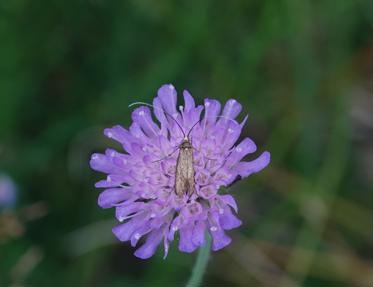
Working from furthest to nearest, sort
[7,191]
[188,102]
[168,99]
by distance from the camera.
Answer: [7,191]
[168,99]
[188,102]

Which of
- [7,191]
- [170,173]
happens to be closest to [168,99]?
[170,173]

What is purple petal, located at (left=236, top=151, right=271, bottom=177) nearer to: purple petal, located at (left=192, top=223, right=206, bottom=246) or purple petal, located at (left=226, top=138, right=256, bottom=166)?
purple petal, located at (left=226, top=138, right=256, bottom=166)

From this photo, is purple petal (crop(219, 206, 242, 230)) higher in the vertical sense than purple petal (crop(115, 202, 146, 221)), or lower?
higher

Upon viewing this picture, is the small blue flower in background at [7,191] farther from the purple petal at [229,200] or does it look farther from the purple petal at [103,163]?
the purple petal at [229,200]

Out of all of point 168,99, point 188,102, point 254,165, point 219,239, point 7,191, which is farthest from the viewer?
point 7,191

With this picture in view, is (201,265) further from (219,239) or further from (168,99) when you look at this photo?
(168,99)

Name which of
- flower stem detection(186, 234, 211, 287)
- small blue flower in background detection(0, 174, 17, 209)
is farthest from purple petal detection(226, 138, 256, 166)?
small blue flower in background detection(0, 174, 17, 209)

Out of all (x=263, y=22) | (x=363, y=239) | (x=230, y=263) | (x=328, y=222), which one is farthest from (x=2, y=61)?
(x=363, y=239)
